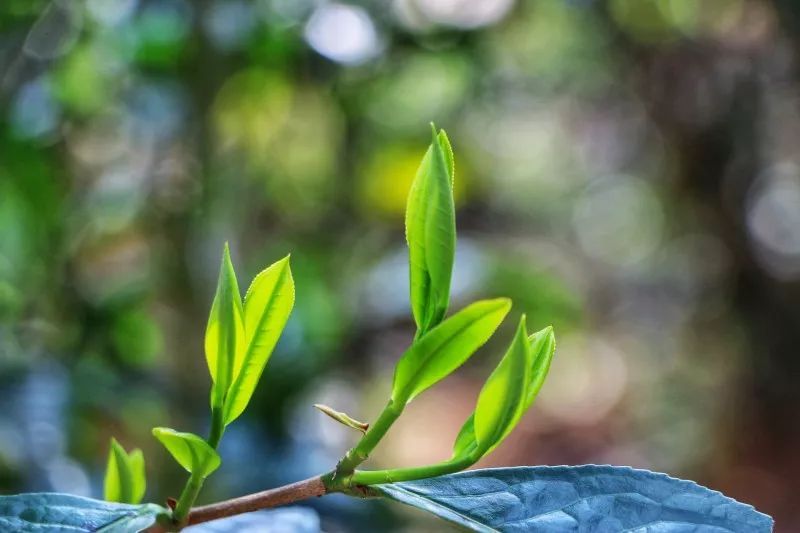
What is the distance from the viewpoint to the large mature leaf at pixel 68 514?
10.9 inches

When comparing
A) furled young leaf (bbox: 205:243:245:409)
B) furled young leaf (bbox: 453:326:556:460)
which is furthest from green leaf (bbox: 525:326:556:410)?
furled young leaf (bbox: 205:243:245:409)

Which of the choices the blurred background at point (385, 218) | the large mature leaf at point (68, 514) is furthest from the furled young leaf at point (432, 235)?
the blurred background at point (385, 218)

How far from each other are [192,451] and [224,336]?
40 millimetres

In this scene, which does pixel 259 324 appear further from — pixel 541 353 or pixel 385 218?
pixel 385 218

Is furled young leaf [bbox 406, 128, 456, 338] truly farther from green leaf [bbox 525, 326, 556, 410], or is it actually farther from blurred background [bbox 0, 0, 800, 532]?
blurred background [bbox 0, 0, 800, 532]

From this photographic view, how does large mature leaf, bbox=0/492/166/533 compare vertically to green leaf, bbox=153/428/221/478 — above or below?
below

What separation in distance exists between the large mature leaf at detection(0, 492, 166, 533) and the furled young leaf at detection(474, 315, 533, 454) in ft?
0.38

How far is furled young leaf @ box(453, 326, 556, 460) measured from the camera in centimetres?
29

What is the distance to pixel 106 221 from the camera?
1.16m

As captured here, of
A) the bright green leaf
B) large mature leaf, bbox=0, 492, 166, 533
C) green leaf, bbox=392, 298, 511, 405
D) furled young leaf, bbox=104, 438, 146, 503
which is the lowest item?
large mature leaf, bbox=0, 492, 166, 533

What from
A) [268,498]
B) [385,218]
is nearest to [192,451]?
[268,498]

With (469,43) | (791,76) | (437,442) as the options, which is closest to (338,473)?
(469,43)

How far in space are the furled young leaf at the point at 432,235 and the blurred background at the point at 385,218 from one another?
0.57 metres

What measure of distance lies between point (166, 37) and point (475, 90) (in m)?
0.98
